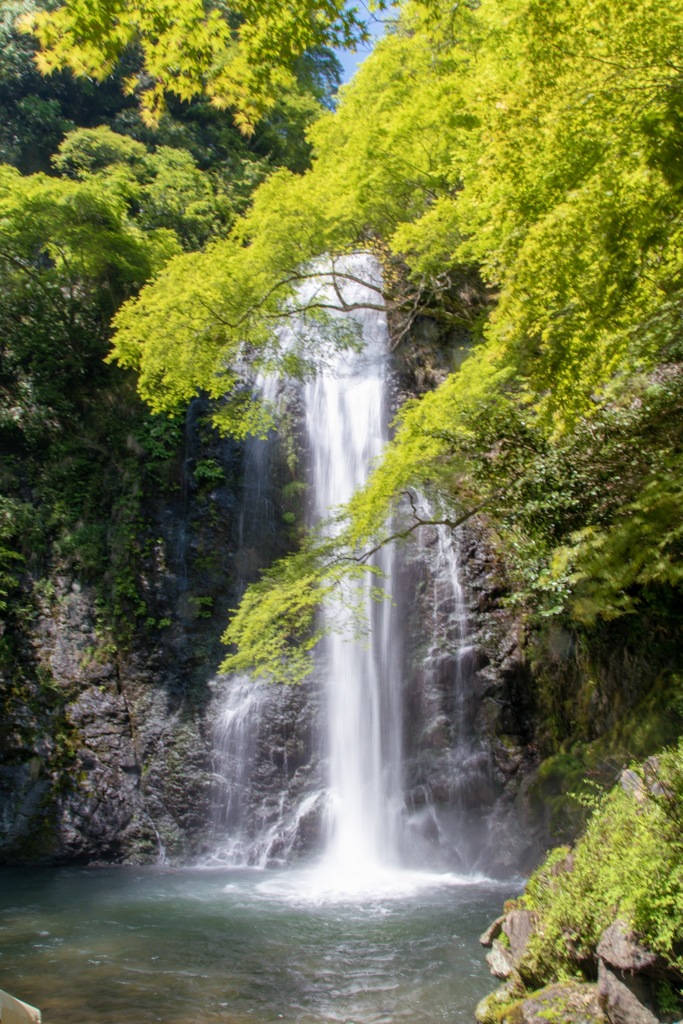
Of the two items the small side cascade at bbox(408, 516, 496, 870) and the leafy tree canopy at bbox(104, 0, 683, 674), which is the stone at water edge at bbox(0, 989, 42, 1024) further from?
the small side cascade at bbox(408, 516, 496, 870)

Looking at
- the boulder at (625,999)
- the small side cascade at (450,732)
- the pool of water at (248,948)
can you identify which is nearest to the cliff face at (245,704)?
the small side cascade at (450,732)

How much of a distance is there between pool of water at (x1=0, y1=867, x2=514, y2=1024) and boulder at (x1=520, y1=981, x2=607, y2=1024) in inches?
33.6

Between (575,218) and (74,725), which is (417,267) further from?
(74,725)

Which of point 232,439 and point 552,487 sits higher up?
point 232,439

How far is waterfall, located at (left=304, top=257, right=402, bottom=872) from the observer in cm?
1080

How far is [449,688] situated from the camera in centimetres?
1127

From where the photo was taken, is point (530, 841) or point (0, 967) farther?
point (530, 841)

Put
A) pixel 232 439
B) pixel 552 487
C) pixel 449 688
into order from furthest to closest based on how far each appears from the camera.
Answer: pixel 232 439 < pixel 449 688 < pixel 552 487

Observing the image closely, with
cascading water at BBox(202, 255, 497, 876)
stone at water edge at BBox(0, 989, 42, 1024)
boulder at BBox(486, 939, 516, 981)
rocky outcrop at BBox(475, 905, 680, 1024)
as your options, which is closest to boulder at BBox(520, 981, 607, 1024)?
rocky outcrop at BBox(475, 905, 680, 1024)

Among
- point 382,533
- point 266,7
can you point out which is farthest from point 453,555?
point 266,7

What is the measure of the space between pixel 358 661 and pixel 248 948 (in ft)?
19.0

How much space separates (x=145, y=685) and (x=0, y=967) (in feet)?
21.2

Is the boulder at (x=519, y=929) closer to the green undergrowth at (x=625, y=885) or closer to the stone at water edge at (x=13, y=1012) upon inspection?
the green undergrowth at (x=625, y=885)

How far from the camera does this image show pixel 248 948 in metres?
6.82
